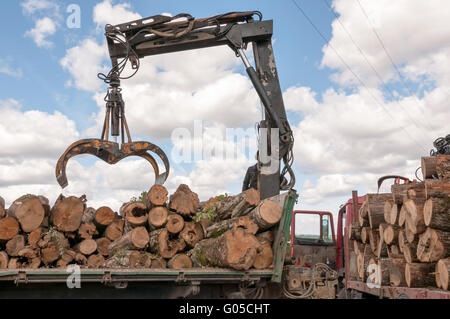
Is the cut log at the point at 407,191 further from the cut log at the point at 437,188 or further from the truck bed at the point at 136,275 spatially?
the truck bed at the point at 136,275

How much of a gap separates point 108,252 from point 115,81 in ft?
9.21

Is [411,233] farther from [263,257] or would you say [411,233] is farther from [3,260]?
[3,260]

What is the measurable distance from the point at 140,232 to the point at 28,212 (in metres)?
1.49

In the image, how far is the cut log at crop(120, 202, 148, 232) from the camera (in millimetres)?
6016

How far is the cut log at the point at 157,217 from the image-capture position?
5966 millimetres

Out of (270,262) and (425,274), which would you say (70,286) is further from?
(425,274)

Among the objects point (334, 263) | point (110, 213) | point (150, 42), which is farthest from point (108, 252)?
point (334, 263)

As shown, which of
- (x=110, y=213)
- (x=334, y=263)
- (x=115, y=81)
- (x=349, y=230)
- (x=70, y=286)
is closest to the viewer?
(x=70, y=286)

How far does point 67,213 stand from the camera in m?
6.11

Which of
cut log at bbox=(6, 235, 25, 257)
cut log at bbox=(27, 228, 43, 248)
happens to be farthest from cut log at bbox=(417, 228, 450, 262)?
cut log at bbox=(6, 235, 25, 257)

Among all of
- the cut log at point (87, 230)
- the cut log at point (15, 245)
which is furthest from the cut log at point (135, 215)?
the cut log at point (15, 245)

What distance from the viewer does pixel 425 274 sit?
233 inches

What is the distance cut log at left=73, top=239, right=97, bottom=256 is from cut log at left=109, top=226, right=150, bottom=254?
0.77 feet

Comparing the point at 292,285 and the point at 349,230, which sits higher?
the point at 349,230
